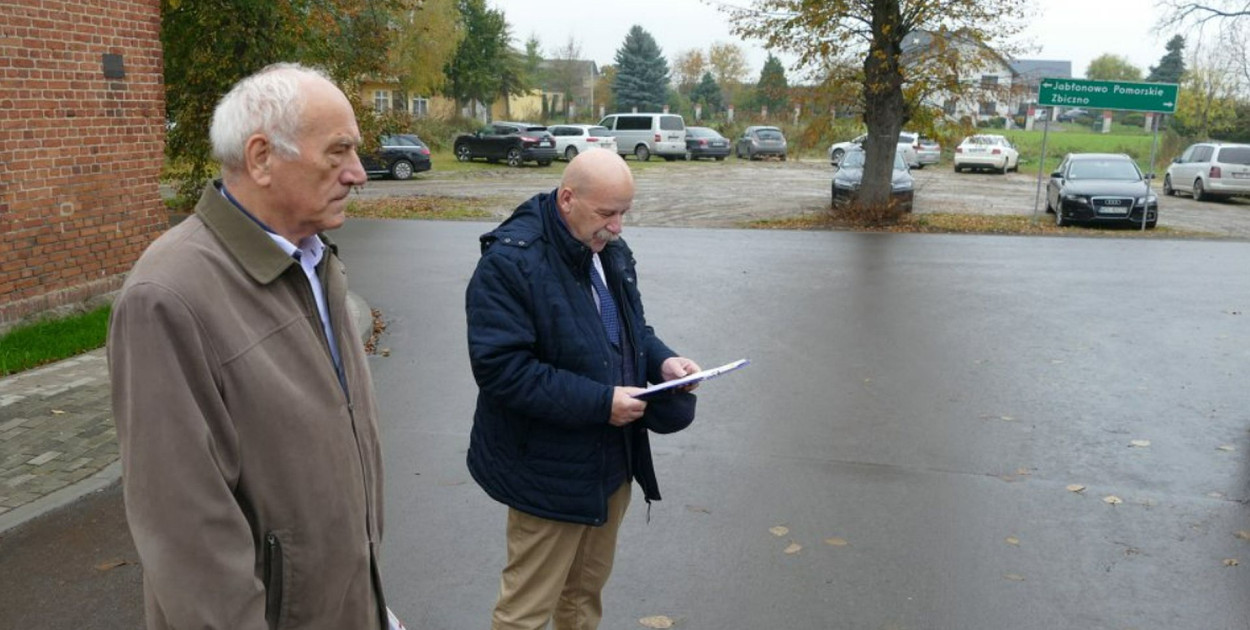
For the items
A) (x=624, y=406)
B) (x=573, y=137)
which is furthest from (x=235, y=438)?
(x=573, y=137)

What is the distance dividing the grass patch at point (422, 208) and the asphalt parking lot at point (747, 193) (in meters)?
0.56

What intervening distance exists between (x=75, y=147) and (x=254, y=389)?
7759 millimetres

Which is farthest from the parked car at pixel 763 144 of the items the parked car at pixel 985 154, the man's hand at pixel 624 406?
the man's hand at pixel 624 406

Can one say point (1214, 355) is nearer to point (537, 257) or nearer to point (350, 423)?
point (537, 257)

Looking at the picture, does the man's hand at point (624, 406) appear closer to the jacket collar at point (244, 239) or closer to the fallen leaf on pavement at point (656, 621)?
the jacket collar at point (244, 239)

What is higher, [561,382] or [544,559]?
[561,382]

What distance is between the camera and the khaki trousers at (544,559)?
10.6 feet

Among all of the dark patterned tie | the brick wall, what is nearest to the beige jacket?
the dark patterned tie

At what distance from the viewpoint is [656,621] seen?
4.07 metres

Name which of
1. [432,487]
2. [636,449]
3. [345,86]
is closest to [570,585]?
[636,449]

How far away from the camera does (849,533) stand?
4984mm

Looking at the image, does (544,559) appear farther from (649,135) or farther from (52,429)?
(649,135)

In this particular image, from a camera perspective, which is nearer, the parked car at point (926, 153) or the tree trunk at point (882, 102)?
the tree trunk at point (882, 102)

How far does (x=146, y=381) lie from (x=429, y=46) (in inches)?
1669
